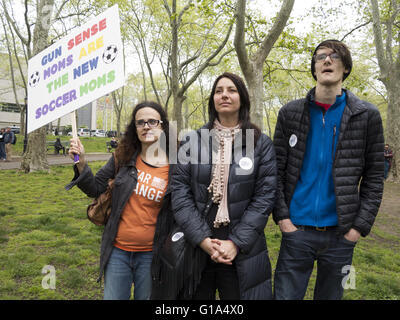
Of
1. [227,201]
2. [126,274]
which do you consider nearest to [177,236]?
[227,201]

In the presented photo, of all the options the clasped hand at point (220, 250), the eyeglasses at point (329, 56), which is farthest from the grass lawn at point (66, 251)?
the eyeglasses at point (329, 56)

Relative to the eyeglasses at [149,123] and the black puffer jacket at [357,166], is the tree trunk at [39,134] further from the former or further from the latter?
the black puffer jacket at [357,166]

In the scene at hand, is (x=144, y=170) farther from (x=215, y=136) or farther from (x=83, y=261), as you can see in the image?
(x=83, y=261)

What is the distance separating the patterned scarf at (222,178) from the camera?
1.97m

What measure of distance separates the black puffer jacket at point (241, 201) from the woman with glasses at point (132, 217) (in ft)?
0.72

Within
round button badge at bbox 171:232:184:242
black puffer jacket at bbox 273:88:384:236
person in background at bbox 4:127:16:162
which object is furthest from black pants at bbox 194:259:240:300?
person in background at bbox 4:127:16:162

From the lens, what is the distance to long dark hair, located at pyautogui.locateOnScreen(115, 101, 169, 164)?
2.35 metres

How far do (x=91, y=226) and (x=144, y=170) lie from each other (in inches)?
153

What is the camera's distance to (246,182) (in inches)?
77.9

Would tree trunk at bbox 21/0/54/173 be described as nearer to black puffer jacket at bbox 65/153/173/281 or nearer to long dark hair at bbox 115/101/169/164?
long dark hair at bbox 115/101/169/164

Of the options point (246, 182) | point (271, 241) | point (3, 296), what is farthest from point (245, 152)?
point (271, 241)

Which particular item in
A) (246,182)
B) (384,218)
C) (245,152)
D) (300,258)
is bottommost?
(384,218)

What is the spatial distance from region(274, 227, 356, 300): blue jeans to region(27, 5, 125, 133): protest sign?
5.75 feet
